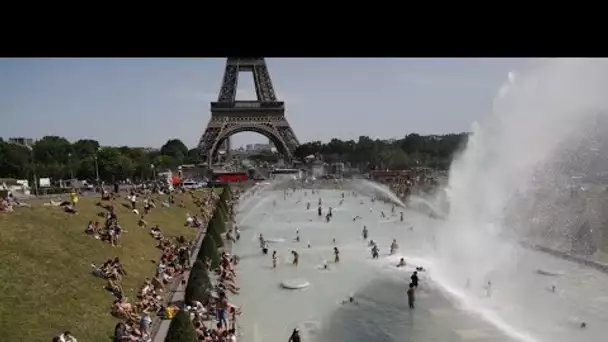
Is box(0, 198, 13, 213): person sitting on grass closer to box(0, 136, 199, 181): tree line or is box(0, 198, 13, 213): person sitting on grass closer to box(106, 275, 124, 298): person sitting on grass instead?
box(106, 275, 124, 298): person sitting on grass

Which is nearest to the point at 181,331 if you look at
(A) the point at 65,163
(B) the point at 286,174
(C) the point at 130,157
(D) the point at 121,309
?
(D) the point at 121,309

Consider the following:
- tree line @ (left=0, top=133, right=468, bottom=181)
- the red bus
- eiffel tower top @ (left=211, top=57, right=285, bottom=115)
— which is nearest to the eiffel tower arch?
eiffel tower top @ (left=211, top=57, right=285, bottom=115)

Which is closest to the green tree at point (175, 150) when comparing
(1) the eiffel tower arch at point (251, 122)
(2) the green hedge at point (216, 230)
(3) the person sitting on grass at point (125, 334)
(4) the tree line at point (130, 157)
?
(4) the tree line at point (130, 157)

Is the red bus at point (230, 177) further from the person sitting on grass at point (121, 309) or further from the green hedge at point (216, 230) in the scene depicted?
the person sitting on grass at point (121, 309)

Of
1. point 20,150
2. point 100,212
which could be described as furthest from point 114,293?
point 20,150

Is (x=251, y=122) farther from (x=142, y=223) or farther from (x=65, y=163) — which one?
(x=142, y=223)
